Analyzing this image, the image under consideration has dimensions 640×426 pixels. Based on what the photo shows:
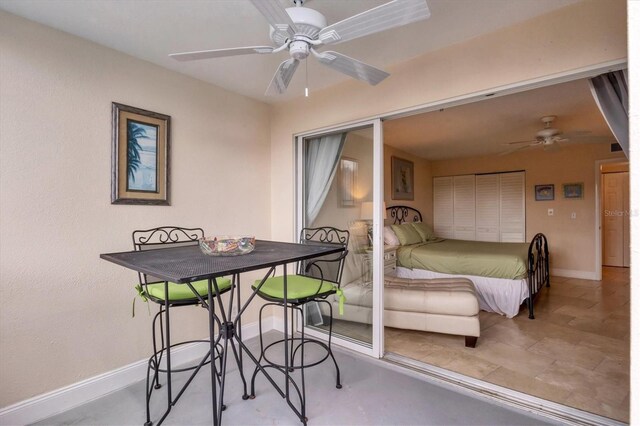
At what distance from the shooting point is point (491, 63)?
208 cm

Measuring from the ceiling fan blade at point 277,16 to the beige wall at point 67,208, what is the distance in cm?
158

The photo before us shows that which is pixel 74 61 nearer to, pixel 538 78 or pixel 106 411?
pixel 106 411

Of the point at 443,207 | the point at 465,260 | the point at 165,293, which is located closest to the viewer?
the point at 165,293

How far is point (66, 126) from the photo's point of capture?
6.76 ft

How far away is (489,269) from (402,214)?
2176 millimetres

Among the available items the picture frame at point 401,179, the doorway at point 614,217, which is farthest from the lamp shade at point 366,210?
the doorway at point 614,217

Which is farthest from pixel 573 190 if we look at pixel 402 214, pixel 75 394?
pixel 75 394

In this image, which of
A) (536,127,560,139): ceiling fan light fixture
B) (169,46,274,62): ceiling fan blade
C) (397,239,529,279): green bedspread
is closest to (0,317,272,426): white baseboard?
(169,46,274,62): ceiling fan blade

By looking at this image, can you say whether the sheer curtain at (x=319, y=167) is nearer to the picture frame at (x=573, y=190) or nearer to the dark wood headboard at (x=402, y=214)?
the dark wood headboard at (x=402, y=214)

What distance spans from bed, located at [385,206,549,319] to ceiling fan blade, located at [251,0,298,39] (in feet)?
11.4

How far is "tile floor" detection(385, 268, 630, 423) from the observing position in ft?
6.94

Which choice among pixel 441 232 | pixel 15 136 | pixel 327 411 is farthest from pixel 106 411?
pixel 441 232

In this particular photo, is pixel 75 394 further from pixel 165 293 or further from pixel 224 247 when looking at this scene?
pixel 224 247

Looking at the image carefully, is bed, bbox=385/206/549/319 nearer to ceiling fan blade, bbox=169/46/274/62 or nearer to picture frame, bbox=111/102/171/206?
picture frame, bbox=111/102/171/206
